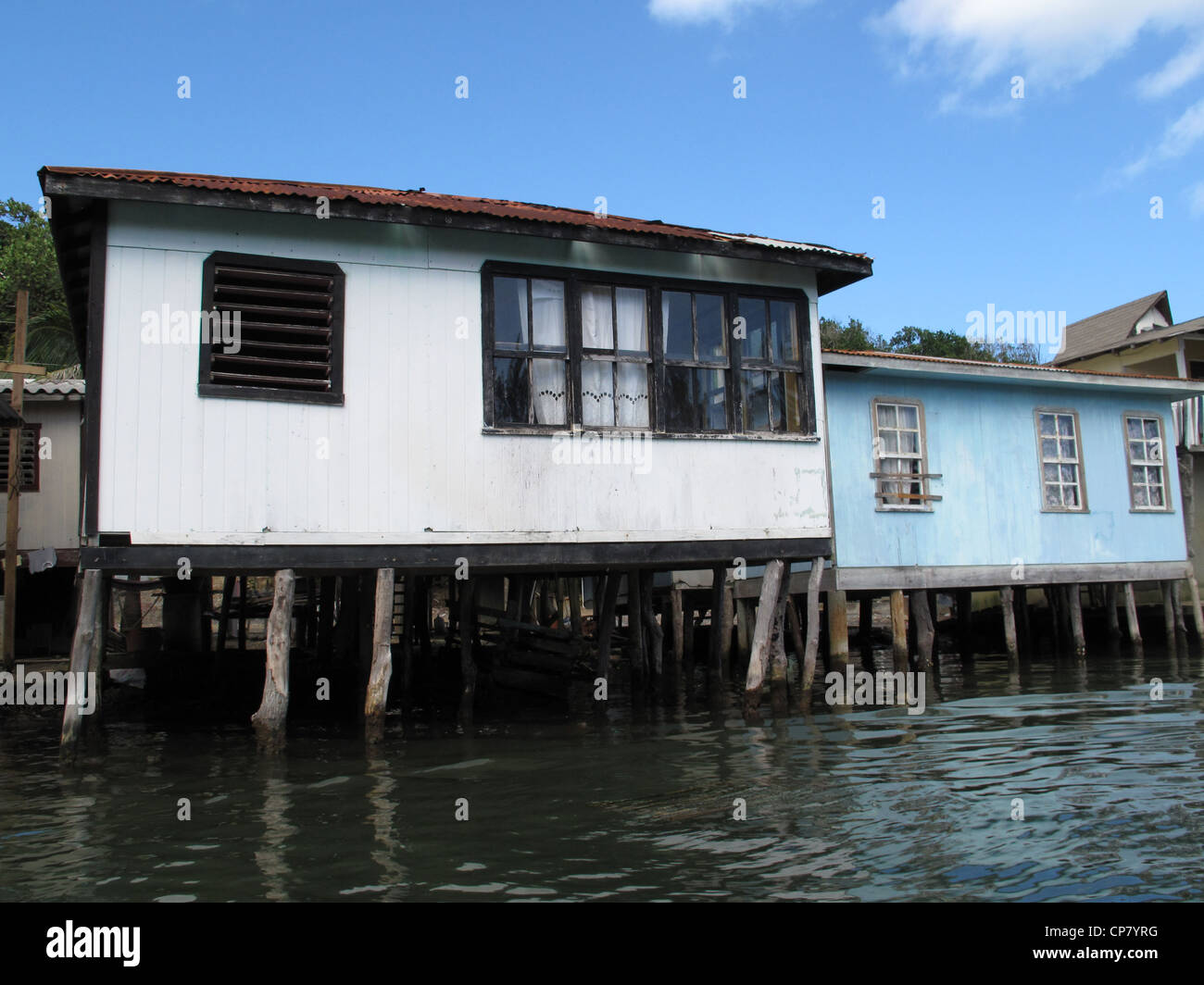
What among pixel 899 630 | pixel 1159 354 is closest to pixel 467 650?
pixel 899 630

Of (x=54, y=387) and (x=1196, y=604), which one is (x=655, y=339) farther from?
(x=1196, y=604)

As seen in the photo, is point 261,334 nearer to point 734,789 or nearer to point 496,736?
point 496,736

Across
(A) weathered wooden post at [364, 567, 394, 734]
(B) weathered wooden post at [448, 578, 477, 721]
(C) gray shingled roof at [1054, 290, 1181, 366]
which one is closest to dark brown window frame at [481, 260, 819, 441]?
(A) weathered wooden post at [364, 567, 394, 734]

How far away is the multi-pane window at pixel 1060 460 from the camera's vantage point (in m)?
18.3

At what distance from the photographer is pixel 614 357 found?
11.7m

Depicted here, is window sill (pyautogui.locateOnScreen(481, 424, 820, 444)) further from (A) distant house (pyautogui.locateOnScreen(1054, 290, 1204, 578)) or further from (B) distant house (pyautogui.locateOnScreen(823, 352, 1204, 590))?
(A) distant house (pyautogui.locateOnScreen(1054, 290, 1204, 578))

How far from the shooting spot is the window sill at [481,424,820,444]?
11180 millimetres

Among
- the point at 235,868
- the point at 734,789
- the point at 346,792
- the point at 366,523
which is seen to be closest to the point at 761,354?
the point at 366,523

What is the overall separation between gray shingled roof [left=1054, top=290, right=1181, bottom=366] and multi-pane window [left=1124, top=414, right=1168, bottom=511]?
7.91 m

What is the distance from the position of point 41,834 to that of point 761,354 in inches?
343

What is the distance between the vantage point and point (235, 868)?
6.08 meters

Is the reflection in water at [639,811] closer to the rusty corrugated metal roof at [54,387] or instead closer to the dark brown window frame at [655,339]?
the dark brown window frame at [655,339]

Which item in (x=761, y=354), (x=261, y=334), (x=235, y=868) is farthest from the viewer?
(x=761, y=354)

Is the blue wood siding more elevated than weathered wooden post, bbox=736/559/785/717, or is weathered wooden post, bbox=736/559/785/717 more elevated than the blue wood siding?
the blue wood siding
